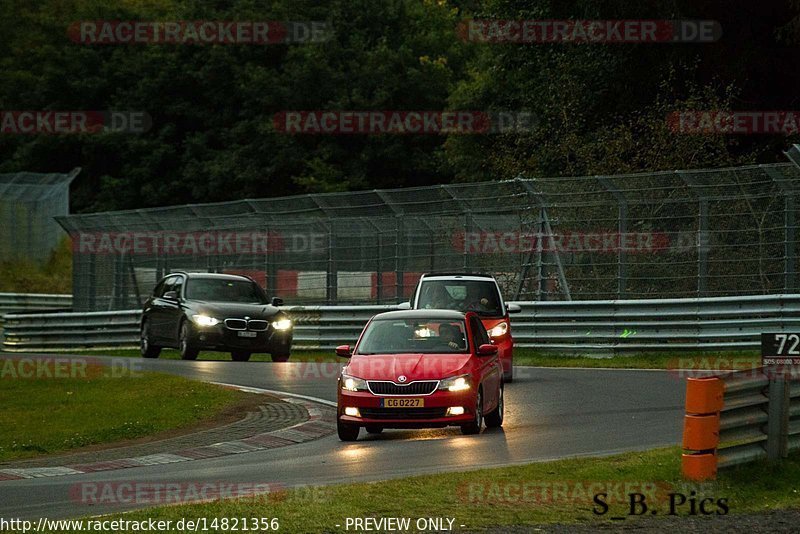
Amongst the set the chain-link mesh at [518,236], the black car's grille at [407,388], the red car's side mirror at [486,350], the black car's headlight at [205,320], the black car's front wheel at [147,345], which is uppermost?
the chain-link mesh at [518,236]

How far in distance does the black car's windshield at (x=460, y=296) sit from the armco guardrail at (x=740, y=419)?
896 cm

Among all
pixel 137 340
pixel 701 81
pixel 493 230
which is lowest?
pixel 137 340

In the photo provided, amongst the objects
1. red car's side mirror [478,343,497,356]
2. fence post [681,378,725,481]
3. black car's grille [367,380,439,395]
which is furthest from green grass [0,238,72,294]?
fence post [681,378,725,481]

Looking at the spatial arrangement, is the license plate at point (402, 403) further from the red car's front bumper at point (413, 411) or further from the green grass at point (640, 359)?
the green grass at point (640, 359)

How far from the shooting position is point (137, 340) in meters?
34.9

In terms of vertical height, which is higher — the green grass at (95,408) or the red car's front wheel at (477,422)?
the red car's front wheel at (477,422)

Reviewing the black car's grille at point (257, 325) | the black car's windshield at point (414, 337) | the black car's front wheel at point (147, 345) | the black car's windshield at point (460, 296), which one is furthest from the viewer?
the black car's front wheel at point (147, 345)

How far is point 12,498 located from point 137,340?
76.2 ft

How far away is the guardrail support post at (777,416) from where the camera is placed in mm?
13102

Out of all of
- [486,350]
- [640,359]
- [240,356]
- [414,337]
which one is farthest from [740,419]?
[240,356]

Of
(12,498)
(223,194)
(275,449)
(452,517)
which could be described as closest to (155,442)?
(275,449)

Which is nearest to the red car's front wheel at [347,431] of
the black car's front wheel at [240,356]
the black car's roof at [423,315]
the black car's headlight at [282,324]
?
the black car's roof at [423,315]

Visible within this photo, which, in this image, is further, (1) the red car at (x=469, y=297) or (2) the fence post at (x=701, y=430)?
(1) the red car at (x=469, y=297)

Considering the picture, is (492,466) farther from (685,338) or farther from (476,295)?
(685,338)
